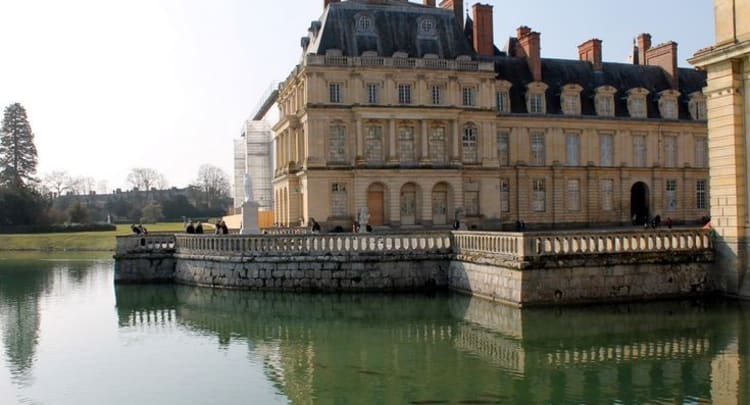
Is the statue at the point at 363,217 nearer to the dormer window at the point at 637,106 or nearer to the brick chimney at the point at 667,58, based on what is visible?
the dormer window at the point at 637,106

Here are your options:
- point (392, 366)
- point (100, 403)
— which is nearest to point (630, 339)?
point (392, 366)

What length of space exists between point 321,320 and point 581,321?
5684mm

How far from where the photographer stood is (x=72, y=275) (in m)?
31.1

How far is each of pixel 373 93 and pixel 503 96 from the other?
8.22 m

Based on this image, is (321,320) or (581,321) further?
(321,320)

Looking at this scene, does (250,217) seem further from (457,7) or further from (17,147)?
(17,147)

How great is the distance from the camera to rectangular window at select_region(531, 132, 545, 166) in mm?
41906

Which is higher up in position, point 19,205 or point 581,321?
point 19,205

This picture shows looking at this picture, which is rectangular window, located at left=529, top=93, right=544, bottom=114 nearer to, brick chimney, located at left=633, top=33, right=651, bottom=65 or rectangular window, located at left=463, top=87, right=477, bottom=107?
rectangular window, located at left=463, top=87, right=477, bottom=107

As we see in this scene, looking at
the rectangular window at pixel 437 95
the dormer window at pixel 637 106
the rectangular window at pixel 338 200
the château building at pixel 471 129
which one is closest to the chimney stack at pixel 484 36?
the château building at pixel 471 129

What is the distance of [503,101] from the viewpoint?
41.2m

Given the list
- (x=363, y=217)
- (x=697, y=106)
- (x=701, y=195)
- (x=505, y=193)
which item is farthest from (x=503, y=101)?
(x=701, y=195)

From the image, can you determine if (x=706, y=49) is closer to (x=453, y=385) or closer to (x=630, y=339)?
(x=630, y=339)

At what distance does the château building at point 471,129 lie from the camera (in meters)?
36.6
